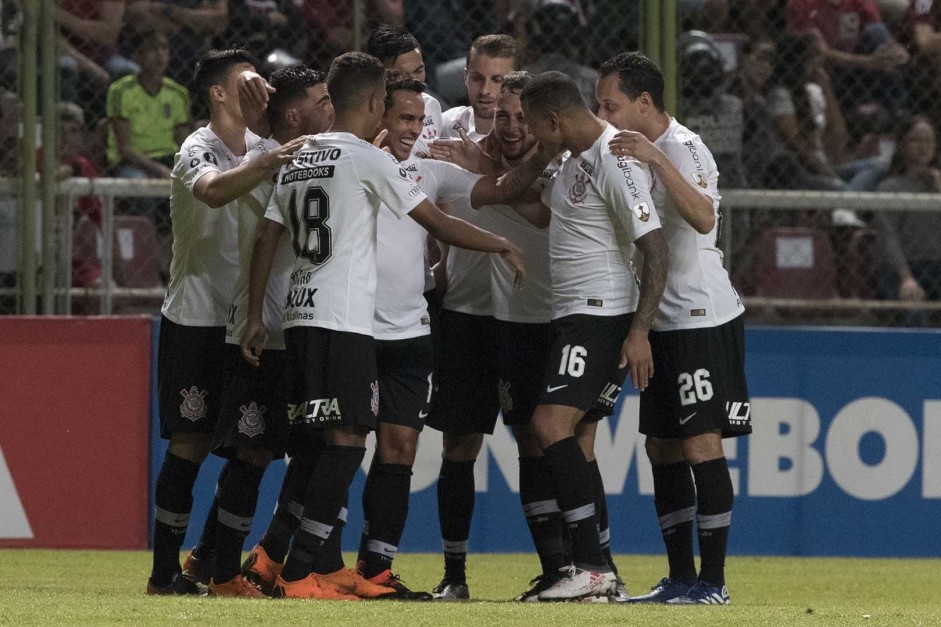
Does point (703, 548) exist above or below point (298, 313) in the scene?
below

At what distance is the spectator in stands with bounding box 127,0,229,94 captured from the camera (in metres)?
8.77

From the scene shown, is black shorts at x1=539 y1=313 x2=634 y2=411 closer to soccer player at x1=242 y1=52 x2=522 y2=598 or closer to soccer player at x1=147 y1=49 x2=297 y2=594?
soccer player at x1=242 y1=52 x2=522 y2=598

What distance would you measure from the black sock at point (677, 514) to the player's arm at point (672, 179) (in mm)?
1044

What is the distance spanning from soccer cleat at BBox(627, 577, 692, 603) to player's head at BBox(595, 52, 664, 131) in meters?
1.75

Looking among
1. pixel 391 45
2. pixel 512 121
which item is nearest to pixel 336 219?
pixel 512 121

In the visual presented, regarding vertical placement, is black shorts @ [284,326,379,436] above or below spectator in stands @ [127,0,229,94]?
below

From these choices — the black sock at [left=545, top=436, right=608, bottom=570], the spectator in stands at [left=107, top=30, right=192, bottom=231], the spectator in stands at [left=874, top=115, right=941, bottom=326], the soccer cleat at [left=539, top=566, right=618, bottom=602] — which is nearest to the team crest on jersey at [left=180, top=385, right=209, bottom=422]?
the black sock at [left=545, top=436, right=608, bottom=570]

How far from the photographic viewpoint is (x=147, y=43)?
8.73 m

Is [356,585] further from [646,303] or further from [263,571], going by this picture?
[646,303]

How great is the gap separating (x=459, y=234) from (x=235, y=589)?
5.01 ft

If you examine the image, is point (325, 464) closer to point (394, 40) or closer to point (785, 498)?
point (394, 40)

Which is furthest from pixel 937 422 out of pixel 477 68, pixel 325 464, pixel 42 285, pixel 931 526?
pixel 42 285

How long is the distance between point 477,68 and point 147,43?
3384 millimetres

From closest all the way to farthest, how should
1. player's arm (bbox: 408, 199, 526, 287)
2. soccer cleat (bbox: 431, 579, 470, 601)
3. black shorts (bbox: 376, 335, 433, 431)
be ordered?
player's arm (bbox: 408, 199, 526, 287), black shorts (bbox: 376, 335, 433, 431), soccer cleat (bbox: 431, 579, 470, 601)
